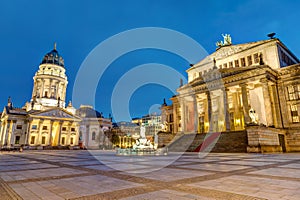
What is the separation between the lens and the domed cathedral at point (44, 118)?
2332 inches

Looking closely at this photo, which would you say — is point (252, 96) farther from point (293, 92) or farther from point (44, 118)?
point (44, 118)

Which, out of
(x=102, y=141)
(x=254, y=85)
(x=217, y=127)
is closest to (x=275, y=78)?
(x=254, y=85)

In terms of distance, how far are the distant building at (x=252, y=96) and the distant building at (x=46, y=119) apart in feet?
140

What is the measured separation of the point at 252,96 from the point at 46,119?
6008 centimetres

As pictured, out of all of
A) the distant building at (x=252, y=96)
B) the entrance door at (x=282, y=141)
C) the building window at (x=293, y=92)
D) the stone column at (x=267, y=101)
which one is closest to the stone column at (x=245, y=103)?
the distant building at (x=252, y=96)

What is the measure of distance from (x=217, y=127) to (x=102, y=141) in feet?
170

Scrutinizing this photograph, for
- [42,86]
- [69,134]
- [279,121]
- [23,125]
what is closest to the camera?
[279,121]

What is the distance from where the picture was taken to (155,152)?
20766 millimetres

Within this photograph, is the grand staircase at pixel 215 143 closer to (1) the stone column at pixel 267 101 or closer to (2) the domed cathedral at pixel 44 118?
(1) the stone column at pixel 267 101

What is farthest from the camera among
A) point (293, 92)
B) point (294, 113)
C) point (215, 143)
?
point (293, 92)

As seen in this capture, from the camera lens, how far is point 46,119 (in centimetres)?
6300

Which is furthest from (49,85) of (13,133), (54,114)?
(13,133)

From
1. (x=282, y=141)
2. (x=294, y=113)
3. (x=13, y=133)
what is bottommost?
(x=282, y=141)

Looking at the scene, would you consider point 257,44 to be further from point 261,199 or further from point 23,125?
point 23,125
